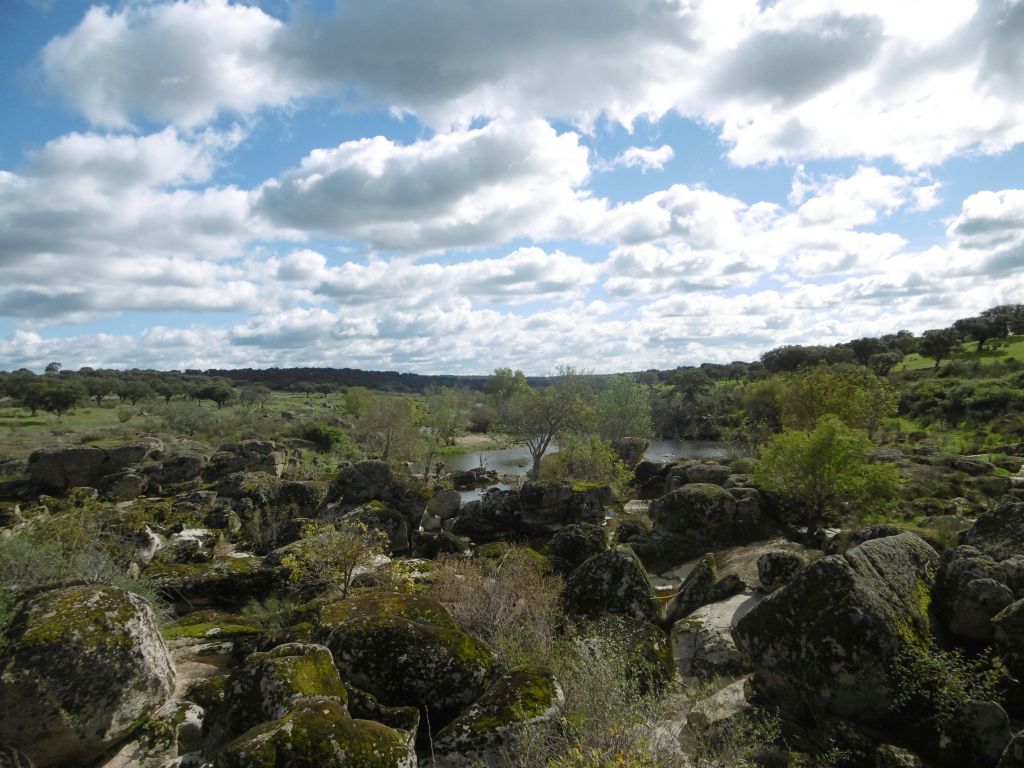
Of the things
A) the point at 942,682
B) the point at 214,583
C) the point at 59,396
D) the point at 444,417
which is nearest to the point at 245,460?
the point at 214,583

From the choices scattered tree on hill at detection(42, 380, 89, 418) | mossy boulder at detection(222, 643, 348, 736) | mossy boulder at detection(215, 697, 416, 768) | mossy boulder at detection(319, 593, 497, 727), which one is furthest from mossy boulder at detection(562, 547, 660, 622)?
scattered tree on hill at detection(42, 380, 89, 418)

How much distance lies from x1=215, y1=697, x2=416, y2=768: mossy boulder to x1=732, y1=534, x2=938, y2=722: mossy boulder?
6.14 m

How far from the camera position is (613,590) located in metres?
14.1

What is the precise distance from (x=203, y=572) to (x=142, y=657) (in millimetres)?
8147

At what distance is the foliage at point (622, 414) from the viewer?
5838 cm

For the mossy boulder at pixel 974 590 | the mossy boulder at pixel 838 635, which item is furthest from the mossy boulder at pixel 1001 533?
the mossy boulder at pixel 838 635

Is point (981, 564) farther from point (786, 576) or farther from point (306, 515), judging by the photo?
point (306, 515)

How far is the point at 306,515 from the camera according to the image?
81.8ft

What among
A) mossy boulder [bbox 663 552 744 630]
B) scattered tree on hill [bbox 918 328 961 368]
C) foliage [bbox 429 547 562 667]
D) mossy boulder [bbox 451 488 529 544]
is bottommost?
mossy boulder [bbox 451 488 529 544]

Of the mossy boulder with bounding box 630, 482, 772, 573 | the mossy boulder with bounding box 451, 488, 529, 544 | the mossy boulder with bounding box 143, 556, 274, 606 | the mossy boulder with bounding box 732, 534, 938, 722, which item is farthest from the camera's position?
the mossy boulder with bounding box 451, 488, 529, 544

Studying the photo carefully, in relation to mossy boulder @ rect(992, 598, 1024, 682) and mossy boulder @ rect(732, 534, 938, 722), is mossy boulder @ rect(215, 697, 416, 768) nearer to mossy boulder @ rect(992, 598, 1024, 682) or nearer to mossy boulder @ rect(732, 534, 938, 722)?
mossy boulder @ rect(732, 534, 938, 722)

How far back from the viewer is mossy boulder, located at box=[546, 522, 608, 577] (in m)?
18.9

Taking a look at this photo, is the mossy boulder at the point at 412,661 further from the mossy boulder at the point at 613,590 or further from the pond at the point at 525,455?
the pond at the point at 525,455

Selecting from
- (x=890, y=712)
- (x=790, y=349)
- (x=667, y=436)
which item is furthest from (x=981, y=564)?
(x=790, y=349)
